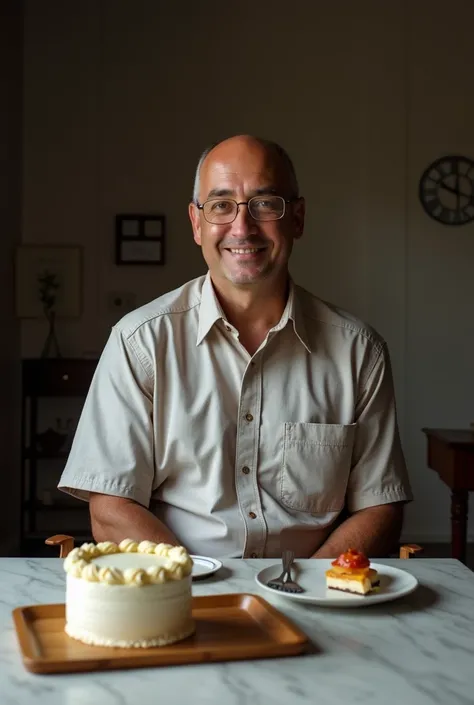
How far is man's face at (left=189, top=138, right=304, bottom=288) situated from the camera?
6.52 feet

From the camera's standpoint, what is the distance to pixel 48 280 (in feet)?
16.9

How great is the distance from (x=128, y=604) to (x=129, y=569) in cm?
4

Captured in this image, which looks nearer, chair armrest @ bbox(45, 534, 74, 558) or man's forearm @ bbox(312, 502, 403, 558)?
chair armrest @ bbox(45, 534, 74, 558)

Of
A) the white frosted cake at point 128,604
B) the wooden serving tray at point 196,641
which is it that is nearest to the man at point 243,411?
the wooden serving tray at point 196,641

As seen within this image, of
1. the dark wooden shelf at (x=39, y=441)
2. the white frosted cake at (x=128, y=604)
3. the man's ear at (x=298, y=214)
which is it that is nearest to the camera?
the white frosted cake at (x=128, y=604)

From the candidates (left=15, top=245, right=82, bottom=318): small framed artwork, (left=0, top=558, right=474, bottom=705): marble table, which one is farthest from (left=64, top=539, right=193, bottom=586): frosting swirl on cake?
(left=15, top=245, right=82, bottom=318): small framed artwork

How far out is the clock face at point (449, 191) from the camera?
5.32 metres

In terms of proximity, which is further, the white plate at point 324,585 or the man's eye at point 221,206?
the man's eye at point 221,206

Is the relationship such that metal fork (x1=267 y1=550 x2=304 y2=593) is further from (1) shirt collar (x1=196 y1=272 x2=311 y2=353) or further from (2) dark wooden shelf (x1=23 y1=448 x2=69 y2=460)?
(2) dark wooden shelf (x1=23 y1=448 x2=69 y2=460)

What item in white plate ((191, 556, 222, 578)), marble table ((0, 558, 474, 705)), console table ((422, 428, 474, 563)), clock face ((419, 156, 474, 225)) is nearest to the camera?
marble table ((0, 558, 474, 705))

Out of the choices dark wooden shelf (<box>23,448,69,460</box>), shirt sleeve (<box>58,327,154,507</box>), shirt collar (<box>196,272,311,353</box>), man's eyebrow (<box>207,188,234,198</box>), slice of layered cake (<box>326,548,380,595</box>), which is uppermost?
man's eyebrow (<box>207,188,234,198</box>)

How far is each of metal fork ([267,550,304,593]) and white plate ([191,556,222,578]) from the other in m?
0.11

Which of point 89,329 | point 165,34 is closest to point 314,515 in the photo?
point 89,329

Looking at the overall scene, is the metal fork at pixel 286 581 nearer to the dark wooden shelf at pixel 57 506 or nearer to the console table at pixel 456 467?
the console table at pixel 456 467
